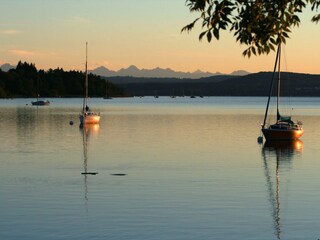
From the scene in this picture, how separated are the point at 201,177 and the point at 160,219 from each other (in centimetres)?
1634

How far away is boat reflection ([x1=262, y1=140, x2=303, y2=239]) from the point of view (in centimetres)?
3255

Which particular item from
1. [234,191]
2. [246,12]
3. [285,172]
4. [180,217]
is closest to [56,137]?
[285,172]

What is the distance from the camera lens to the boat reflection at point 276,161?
32.6 metres

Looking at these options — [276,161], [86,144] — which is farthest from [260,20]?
[86,144]

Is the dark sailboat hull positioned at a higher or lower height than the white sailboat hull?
higher

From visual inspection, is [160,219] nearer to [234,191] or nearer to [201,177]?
[234,191]

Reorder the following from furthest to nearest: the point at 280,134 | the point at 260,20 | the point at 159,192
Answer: the point at 280,134 → the point at 159,192 → the point at 260,20

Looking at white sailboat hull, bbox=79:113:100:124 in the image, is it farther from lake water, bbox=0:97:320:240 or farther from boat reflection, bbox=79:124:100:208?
lake water, bbox=0:97:320:240

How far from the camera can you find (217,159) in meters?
60.0

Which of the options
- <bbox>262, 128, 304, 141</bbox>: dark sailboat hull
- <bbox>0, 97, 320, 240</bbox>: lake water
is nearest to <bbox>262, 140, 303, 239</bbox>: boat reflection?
<bbox>0, 97, 320, 240</bbox>: lake water

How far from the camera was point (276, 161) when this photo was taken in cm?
5944

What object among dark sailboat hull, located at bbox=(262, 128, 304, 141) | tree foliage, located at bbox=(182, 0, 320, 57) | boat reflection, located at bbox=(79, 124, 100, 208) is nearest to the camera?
tree foliage, located at bbox=(182, 0, 320, 57)

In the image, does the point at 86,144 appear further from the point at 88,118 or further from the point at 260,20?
the point at 260,20

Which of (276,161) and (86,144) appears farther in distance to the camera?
(86,144)
